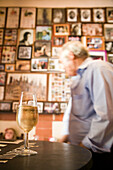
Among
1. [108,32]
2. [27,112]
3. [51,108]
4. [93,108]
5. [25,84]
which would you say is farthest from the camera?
[108,32]

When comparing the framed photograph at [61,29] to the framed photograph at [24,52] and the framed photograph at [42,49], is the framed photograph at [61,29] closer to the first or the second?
the framed photograph at [42,49]

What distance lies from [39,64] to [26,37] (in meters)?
0.54

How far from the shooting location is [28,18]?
2.85m

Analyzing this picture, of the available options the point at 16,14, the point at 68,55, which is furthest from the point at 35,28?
the point at 68,55

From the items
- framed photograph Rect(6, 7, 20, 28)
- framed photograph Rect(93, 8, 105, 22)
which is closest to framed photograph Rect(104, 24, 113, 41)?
framed photograph Rect(93, 8, 105, 22)

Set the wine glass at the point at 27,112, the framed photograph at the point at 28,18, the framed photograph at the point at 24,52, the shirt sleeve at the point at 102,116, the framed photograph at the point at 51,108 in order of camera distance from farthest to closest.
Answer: the framed photograph at the point at 28,18
the framed photograph at the point at 24,52
the framed photograph at the point at 51,108
the shirt sleeve at the point at 102,116
the wine glass at the point at 27,112

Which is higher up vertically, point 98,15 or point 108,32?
point 98,15

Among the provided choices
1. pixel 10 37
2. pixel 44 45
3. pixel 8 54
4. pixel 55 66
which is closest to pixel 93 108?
pixel 55 66

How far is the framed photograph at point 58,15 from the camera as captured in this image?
2824mm

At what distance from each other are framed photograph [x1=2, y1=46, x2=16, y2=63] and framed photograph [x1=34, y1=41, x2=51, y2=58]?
36 cm

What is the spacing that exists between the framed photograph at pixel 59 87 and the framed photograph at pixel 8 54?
684mm

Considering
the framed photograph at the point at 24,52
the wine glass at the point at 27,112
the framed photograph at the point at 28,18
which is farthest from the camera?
the framed photograph at the point at 28,18

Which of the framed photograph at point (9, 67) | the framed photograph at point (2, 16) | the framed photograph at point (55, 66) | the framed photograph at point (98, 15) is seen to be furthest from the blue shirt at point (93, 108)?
the framed photograph at point (2, 16)

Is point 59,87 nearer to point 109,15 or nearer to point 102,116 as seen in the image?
point 109,15
